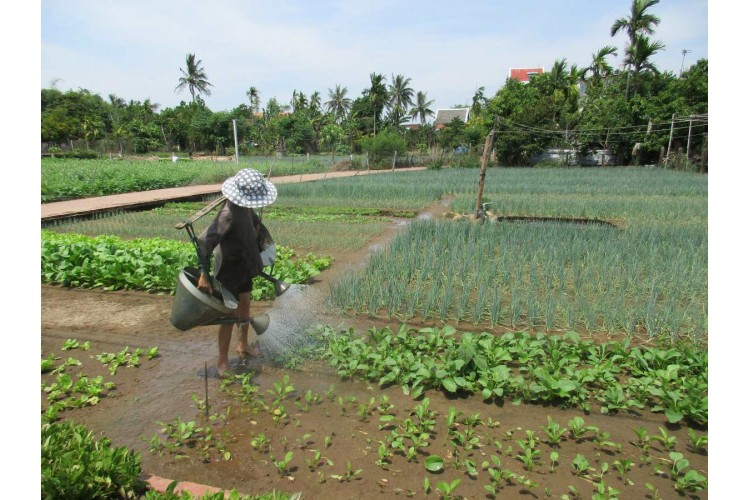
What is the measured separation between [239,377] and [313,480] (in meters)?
1.17

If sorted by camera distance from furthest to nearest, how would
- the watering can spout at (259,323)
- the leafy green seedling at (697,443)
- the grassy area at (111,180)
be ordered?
the grassy area at (111,180), the watering can spout at (259,323), the leafy green seedling at (697,443)

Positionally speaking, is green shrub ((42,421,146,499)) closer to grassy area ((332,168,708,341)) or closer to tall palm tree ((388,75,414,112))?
grassy area ((332,168,708,341))

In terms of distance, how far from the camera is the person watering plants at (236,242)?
9.50ft

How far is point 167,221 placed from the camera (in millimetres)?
9477

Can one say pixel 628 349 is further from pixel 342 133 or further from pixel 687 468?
pixel 342 133

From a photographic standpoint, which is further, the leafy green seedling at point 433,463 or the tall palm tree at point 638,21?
the tall palm tree at point 638,21

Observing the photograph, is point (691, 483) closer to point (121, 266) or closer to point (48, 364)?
point (48, 364)

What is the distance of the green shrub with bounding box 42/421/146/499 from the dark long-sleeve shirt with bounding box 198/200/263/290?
1.24 m

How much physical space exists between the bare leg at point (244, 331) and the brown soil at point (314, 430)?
0.10 m

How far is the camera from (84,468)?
170 centimetres

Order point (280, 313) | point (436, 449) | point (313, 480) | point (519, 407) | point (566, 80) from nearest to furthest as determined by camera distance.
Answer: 1. point (313, 480)
2. point (436, 449)
3. point (519, 407)
4. point (280, 313)
5. point (566, 80)

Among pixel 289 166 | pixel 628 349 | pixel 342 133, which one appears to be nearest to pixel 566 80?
pixel 342 133

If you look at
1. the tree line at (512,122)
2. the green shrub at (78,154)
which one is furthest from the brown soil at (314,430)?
the green shrub at (78,154)

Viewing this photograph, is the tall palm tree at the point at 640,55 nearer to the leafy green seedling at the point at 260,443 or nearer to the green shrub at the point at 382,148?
the green shrub at the point at 382,148
